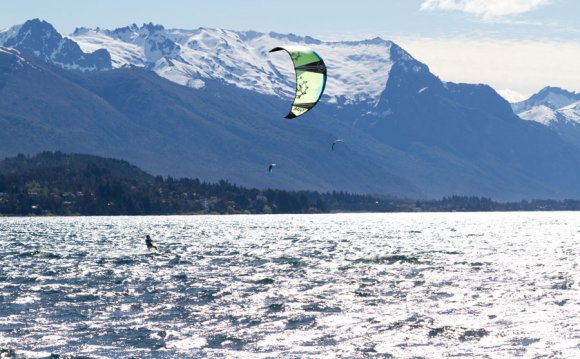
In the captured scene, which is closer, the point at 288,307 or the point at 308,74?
the point at 308,74

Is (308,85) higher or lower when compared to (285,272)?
higher

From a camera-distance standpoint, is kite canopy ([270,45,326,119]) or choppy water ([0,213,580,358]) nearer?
kite canopy ([270,45,326,119])

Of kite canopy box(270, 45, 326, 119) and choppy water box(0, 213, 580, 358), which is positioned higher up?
kite canopy box(270, 45, 326, 119)

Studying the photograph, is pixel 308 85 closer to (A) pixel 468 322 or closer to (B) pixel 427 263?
(A) pixel 468 322

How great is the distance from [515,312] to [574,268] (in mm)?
45511

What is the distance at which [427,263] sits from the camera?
122 meters

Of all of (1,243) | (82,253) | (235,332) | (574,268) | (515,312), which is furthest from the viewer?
(1,243)

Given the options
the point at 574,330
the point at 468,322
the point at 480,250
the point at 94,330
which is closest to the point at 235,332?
the point at 94,330

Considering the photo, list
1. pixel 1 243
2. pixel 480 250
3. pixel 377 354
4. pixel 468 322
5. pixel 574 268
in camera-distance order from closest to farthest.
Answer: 1. pixel 377 354
2. pixel 468 322
3. pixel 574 268
4. pixel 480 250
5. pixel 1 243

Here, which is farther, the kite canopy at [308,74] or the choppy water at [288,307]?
the choppy water at [288,307]

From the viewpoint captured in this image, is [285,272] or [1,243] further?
[1,243]

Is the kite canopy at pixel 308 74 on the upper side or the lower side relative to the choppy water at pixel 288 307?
upper

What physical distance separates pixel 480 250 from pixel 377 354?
10234 centimetres

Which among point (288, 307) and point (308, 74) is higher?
point (308, 74)
